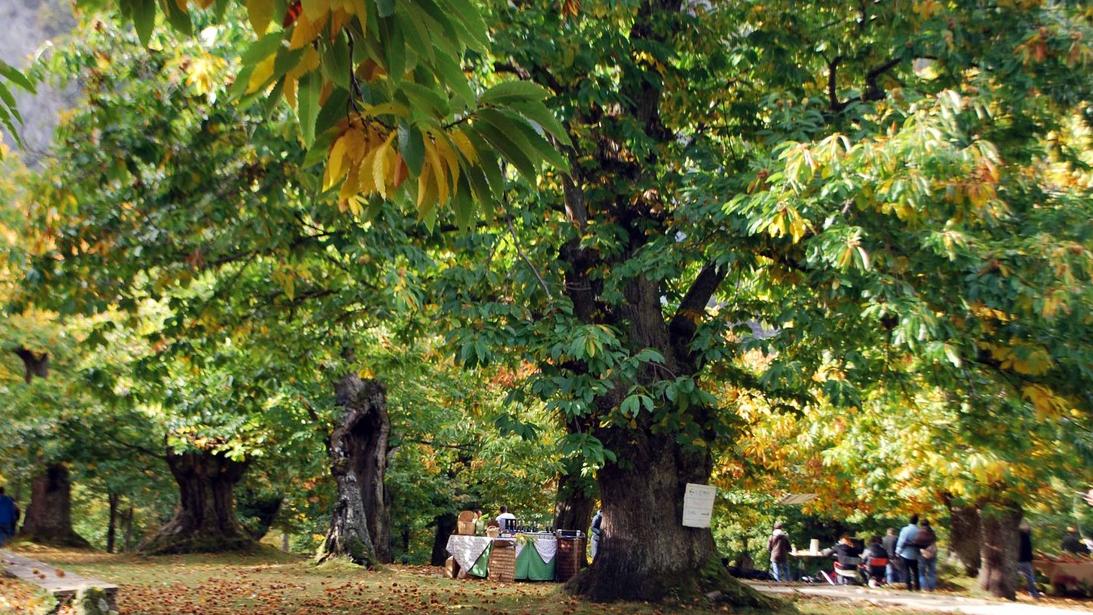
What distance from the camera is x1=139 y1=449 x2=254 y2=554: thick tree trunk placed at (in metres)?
24.3

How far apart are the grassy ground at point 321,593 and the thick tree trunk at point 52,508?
22.2ft

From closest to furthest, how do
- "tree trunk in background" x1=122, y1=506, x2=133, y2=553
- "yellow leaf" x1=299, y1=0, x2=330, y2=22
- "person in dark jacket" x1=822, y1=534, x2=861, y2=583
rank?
"yellow leaf" x1=299, y1=0, x2=330, y2=22 → "person in dark jacket" x1=822, y1=534, x2=861, y2=583 → "tree trunk in background" x1=122, y1=506, x2=133, y2=553

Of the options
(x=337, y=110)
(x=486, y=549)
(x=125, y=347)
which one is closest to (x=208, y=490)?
(x=125, y=347)

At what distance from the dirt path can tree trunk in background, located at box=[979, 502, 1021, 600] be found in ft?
2.80

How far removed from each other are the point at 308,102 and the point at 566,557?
1603 cm

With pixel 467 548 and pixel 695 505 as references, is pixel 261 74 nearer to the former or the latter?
pixel 695 505

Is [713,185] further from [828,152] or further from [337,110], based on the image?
[337,110]

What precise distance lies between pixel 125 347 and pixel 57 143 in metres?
11.3

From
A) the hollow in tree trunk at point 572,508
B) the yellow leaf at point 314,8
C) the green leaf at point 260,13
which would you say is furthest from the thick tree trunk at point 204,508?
the yellow leaf at point 314,8

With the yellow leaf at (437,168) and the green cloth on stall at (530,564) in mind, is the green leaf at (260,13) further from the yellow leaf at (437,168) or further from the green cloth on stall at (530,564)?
the green cloth on stall at (530,564)

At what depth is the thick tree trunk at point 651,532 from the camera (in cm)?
1191

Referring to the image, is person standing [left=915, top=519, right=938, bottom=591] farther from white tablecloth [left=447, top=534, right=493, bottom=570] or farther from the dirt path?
white tablecloth [left=447, top=534, right=493, bottom=570]

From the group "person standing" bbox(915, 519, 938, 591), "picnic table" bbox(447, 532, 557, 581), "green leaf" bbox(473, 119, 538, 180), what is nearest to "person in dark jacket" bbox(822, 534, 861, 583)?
"person standing" bbox(915, 519, 938, 591)

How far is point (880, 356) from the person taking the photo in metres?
9.88
